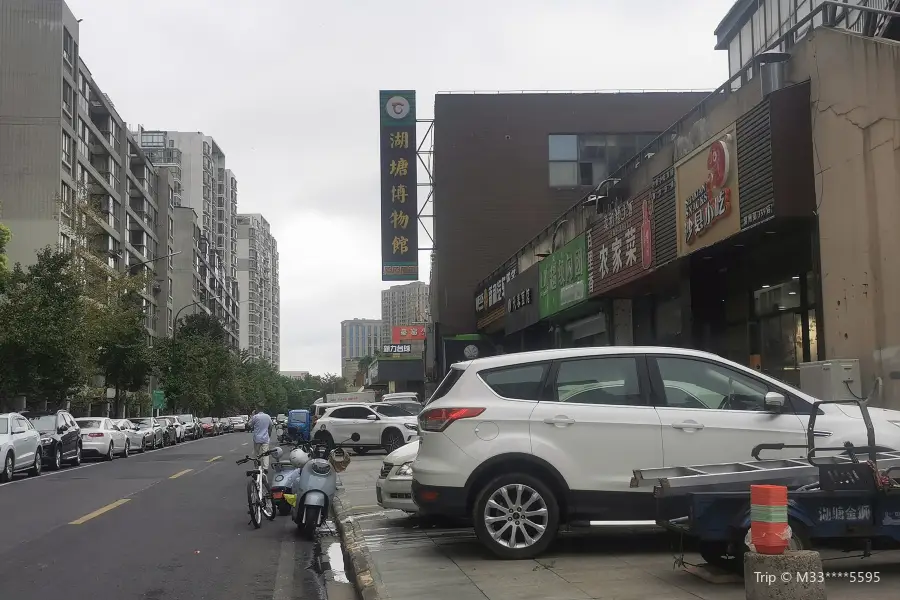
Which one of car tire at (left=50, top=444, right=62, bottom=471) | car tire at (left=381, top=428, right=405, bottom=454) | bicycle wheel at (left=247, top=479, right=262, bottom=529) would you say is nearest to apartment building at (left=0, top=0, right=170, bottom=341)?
car tire at (left=50, top=444, right=62, bottom=471)

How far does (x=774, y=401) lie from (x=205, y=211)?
129 metres

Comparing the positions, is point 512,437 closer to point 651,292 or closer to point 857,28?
point 857,28

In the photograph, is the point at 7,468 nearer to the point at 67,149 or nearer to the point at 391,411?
the point at 391,411

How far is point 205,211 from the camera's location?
13050 centimetres

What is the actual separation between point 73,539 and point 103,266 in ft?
123

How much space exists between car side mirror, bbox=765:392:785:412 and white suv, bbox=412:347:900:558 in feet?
0.05

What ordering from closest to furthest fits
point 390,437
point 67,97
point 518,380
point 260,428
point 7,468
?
point 518,380 → point 260,428 → point 7,468 → point 390,437 → point 67,97

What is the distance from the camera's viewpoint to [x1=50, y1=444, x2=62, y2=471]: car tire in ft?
83.5

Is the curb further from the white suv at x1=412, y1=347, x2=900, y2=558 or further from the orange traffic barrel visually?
the orange traffic barrel

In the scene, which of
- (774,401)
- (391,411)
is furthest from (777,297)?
(391,411)

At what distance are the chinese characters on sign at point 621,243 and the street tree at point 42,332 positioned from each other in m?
21.2

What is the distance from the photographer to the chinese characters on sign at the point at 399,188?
125ft

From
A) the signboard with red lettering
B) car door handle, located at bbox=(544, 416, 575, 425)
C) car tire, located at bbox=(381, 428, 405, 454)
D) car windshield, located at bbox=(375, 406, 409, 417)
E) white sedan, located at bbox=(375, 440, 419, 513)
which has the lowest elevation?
car tire, located at bbox=(381, 428, 405, 454)

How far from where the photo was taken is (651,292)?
2023 centimetres
